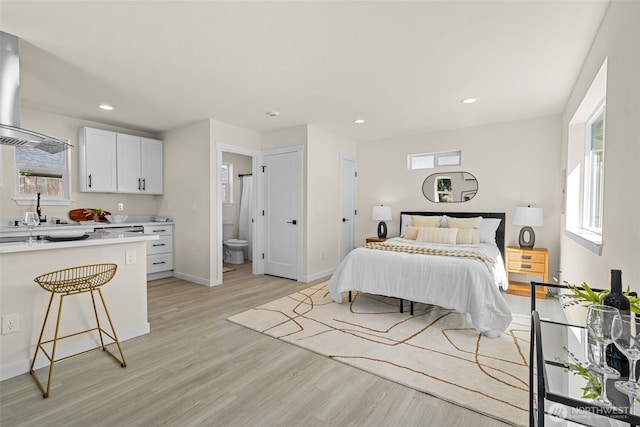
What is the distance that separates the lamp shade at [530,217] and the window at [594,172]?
2.59 ft

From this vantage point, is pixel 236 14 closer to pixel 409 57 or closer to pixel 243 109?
pixel 409 57

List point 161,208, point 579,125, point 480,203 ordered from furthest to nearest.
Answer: point 161,208
point 480,203
point 579,125

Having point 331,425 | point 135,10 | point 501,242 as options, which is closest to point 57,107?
point 135,10

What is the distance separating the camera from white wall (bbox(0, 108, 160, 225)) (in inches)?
156

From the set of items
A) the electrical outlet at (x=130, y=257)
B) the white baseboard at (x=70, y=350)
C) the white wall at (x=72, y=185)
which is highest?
the white wall at (x=72, y=185)

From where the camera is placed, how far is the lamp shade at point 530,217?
13.4 ft

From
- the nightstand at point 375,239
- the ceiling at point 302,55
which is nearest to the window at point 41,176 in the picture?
the ceiling at point 302,55

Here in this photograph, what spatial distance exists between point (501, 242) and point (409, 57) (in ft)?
10.9

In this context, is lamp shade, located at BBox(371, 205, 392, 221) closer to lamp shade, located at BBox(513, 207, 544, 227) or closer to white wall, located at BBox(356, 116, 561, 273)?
white wall, located at BBox(356, 116, 561, 273)

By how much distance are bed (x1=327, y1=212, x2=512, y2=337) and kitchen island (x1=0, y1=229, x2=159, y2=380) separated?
2108 millimetres

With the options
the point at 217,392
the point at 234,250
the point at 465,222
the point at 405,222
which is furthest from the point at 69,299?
the point at 465,222

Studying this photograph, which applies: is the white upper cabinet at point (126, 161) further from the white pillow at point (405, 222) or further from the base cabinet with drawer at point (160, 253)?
the white pillow at point (405, 222)

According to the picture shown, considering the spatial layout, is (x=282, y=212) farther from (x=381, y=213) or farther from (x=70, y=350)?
(x=70, y=350)

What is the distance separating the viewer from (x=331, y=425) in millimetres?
1696
